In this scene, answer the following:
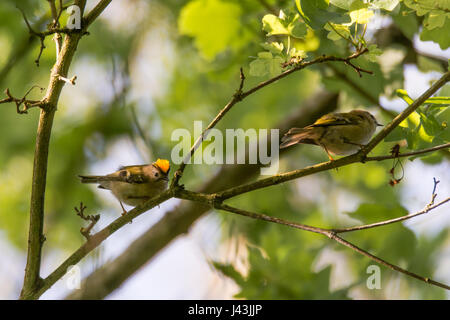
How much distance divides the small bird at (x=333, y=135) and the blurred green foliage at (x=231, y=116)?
0.31 metres

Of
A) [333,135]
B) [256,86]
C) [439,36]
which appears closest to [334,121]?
[333,135]

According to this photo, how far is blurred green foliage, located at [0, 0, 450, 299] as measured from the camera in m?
3.60

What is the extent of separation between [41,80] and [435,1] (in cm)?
491

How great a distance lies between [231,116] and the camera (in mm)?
6043

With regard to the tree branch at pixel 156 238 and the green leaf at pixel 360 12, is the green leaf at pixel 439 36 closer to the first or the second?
the green leaf at pixel 360 12

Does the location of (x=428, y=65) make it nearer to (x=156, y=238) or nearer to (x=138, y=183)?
(x=138, y=183)

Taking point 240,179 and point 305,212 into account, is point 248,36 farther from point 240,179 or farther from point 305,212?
point 305,212

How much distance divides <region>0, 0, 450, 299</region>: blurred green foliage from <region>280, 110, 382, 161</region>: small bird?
310 mm

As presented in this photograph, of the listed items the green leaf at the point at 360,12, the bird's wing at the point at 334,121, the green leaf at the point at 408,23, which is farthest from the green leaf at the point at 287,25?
the green leaf at the point at 408,23

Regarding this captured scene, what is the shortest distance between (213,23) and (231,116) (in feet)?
5.10

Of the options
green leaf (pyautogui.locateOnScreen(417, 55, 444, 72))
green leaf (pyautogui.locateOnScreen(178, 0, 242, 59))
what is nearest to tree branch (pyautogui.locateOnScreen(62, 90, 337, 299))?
green leaf (pyautogui.locateOnScreen(178, 0, 242, 59))

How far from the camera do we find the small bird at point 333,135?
3246 mm

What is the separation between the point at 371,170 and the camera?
6.32 metres

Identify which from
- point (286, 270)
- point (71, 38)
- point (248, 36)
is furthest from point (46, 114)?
point (248, 36)
